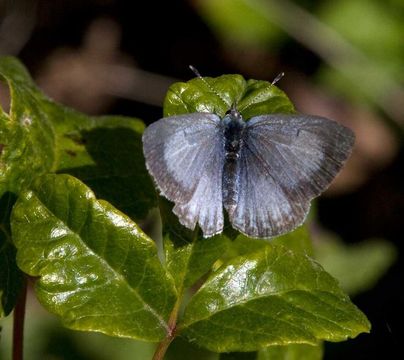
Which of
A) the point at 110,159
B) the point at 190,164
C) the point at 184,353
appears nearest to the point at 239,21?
the point at 184,353

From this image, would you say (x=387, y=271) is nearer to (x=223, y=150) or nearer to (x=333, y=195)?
(x=333, y=195)

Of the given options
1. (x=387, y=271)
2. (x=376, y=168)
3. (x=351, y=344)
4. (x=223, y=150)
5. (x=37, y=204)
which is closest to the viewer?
(x=37, y=204)

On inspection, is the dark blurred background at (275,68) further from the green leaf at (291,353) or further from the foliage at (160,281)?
the foliage at (160,281)

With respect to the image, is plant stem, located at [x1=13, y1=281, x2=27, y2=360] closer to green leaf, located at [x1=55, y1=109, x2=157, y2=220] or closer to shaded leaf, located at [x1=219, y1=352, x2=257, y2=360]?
green leaf, located at [x1=55, y1=109, x2=157, y2=220]

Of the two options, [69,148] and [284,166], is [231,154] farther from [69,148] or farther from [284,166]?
[69,148]

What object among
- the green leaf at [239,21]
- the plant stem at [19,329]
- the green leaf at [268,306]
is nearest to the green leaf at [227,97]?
the green leaf at [268,306]

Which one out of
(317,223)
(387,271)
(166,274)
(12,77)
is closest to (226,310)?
(166,274)
